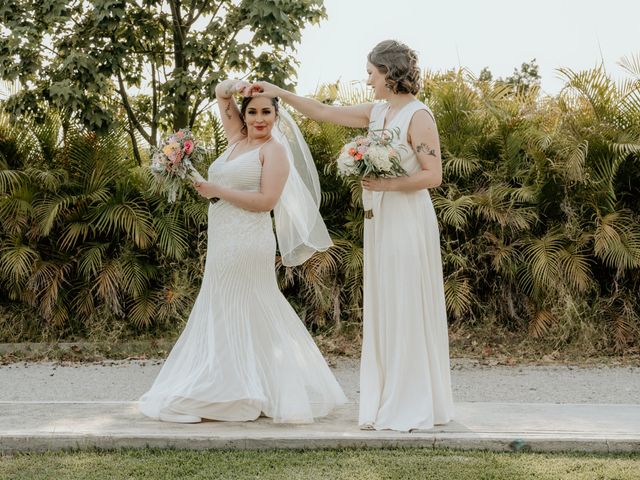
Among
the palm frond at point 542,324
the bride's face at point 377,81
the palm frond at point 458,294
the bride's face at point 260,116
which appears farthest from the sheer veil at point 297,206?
the palm frond at point 542,324

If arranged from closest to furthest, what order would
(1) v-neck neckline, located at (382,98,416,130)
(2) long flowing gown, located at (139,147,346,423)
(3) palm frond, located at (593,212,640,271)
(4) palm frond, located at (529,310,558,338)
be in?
(1) v-neck neckline, located at (382,98,416,130) → (2) long flowing gown, located at (139,147,346,423) → (3) palm frond, located at (593,212,640,271) → (4) palm frond, located at (529,310,558,338)

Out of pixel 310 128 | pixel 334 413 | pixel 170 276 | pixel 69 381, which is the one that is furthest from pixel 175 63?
pixel 334 413

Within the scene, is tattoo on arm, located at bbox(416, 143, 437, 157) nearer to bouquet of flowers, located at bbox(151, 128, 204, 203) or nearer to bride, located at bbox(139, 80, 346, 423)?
bride, located at bbox(139, 80, 346, 423)

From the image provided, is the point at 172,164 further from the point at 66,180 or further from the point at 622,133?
the point at 622,133

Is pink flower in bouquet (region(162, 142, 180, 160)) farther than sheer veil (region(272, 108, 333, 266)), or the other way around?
sheer veil (region(272, 108, 333, 266))

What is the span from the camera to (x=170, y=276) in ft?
35.8

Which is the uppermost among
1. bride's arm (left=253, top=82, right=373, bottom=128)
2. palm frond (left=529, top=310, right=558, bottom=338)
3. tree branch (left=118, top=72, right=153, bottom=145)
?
tree branch (left=118, top=72, right=153, bottom=145)

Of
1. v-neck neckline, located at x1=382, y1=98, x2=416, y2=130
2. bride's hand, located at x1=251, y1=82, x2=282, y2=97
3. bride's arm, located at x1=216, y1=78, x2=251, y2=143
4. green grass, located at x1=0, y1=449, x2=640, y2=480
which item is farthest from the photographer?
bride's arm, located at x1=216, y1=78, x2=251, y2=143

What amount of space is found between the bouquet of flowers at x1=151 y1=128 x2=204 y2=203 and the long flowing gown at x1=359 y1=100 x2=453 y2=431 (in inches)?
48.9

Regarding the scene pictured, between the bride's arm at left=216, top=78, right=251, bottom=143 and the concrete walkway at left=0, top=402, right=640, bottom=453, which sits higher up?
the bride's arm at left=216, top=78, right=251, bottom=143

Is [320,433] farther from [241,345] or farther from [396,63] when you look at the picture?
[396,63]

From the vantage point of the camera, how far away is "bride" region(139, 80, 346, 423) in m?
5.73

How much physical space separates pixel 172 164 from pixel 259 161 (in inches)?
23.4

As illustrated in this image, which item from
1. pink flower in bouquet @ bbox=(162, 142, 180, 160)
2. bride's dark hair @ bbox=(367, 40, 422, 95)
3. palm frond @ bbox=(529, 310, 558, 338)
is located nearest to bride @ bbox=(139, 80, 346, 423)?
pink flower in bouquet @ bbox=(162, 142, 180, 160)
